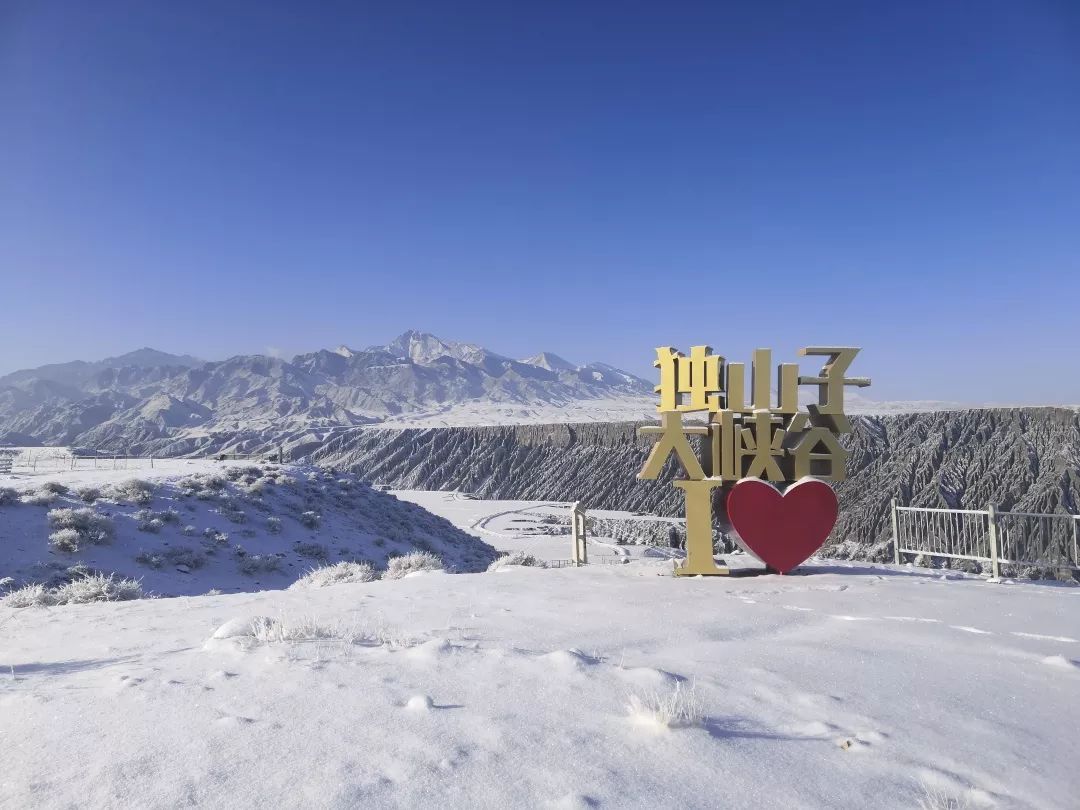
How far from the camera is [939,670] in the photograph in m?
4.11

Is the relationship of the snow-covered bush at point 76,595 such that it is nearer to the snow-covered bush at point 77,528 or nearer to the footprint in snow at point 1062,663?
the snow-covered bush at point 77,528

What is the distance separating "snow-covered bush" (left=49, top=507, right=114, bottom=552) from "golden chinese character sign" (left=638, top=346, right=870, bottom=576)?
41.1 feet

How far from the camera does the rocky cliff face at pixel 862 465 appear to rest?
1412 inches

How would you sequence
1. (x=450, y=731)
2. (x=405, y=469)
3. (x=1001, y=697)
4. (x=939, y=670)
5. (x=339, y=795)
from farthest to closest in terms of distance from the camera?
1. (x=405, y=469)
2. (x=939, y=670)
3. (x=1001, y=697)
4. (x=450, y=731)
5. (x=339, y=795)

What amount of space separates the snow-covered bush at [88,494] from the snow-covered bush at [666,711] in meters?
18.5

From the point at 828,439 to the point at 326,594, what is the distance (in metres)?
7.55

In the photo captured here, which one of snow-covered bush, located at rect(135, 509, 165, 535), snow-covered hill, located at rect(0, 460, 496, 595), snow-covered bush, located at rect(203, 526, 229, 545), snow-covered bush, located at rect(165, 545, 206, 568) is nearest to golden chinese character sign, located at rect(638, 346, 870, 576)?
snow-covered hill, located at rect(0, 460, 496, 595)

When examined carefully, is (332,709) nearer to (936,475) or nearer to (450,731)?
(450,731)

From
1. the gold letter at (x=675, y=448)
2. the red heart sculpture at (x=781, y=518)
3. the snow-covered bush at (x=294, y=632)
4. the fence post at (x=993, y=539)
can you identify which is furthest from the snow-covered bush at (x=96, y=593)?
the fence post at (x=993, y=539)

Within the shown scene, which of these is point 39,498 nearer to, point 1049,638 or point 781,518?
point 781,518

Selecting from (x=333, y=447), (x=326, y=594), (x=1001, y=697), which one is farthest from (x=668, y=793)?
(x=333, y=447)

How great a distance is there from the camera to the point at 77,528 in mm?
14594

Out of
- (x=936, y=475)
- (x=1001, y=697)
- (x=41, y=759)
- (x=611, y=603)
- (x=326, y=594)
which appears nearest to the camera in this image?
(x=41, y=759)

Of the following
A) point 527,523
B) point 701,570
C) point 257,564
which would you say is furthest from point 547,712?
point 527,523
